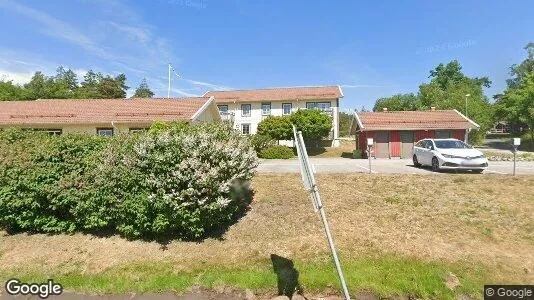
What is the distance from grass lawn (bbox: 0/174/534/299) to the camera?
5.57m

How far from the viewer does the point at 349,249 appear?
6555mm

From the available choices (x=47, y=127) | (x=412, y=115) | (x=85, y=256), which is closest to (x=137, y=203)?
(x=85, y=256)

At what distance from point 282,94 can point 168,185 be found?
3441 cm

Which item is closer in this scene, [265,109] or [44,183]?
[44,183]

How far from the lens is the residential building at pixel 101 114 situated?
74.3ft

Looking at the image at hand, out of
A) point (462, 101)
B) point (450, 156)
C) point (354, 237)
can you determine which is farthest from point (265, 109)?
point (354, 237)

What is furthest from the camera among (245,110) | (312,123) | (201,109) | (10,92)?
(10,92)

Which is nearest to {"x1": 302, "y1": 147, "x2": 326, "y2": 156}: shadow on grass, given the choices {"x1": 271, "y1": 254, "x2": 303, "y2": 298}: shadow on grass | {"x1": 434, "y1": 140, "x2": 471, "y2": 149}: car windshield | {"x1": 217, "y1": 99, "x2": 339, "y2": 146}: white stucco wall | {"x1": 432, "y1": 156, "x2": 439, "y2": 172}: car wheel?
{"x1": 217, "y1": 99, "x2": 339, "y2": 146}: white stucco wall

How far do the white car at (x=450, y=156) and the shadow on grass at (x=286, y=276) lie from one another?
920 centimetres

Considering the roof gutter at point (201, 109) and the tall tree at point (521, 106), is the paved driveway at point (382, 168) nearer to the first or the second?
the roof gutter at point (201, 109)

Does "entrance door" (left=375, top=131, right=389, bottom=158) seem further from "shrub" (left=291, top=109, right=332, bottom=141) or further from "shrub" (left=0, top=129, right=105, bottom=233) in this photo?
"shrub" (left=0, top=129, right=105, bottom=233)

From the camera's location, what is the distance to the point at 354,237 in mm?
6965

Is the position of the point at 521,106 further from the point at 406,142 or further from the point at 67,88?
the point at 67,88

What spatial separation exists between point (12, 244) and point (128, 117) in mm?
16768
